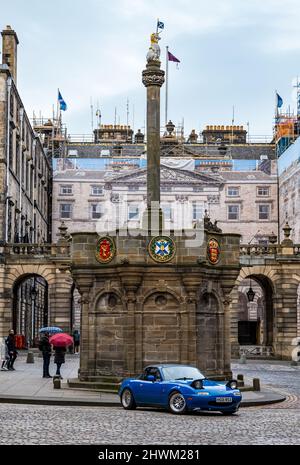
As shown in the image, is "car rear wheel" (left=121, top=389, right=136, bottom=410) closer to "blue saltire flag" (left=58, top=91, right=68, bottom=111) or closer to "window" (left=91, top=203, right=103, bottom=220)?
"window" (left=91, top=203, right=103, bottom=220)

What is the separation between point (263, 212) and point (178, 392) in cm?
6830

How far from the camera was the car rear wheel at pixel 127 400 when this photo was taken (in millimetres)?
23938

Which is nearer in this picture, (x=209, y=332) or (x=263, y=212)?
(x=209, y=332)

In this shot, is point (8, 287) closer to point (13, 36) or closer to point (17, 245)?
point (17, 245)

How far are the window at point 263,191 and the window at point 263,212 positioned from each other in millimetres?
1157

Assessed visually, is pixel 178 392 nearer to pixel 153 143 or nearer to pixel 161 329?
pixel 161 329

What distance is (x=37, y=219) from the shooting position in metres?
79.2

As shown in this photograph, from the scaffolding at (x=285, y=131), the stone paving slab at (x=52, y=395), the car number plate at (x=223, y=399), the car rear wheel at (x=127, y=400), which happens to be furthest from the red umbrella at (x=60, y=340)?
the scaffolding at (x=285, y=131)

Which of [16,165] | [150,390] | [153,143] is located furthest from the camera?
[16,165]

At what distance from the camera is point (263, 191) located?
90.0m

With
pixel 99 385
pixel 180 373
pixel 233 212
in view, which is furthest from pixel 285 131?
pixel 180 373

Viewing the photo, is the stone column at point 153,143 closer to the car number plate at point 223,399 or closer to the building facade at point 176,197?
the car number plate at point 223,399

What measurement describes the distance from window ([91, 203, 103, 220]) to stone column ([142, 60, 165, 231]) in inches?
→ 2307

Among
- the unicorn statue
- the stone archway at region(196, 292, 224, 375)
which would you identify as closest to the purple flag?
the unicorn statue
